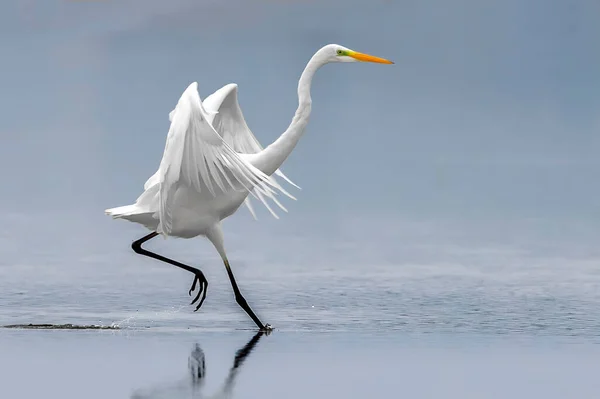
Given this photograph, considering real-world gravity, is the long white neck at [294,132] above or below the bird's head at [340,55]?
below

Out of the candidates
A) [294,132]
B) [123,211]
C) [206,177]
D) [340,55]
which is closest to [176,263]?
[123,211]

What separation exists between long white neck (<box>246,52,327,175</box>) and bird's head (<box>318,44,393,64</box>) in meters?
0.06

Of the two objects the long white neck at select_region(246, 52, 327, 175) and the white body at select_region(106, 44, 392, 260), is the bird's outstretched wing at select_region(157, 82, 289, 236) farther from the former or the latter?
the long white neck at select_region(246, 52, 327, 175)

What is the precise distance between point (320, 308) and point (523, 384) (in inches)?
196

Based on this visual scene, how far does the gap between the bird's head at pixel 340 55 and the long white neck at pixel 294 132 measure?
0.06m

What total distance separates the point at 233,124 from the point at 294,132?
1778mm

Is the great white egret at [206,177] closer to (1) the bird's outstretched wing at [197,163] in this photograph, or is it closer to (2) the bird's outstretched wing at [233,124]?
(1) the bird's outstretched wing at [197,163]

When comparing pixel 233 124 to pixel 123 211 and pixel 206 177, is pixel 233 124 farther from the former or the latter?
pixel 206 177

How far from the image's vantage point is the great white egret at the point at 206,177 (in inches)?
484

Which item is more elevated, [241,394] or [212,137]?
[212,137]

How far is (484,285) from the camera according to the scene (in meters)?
16.2

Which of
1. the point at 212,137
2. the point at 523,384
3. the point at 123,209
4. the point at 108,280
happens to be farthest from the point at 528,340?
the point at 108,280

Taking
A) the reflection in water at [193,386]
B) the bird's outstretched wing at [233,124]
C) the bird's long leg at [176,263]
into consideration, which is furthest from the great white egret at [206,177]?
the reflection in water at [193,386]

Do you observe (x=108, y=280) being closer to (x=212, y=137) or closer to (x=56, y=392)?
(x=212, y=137)
